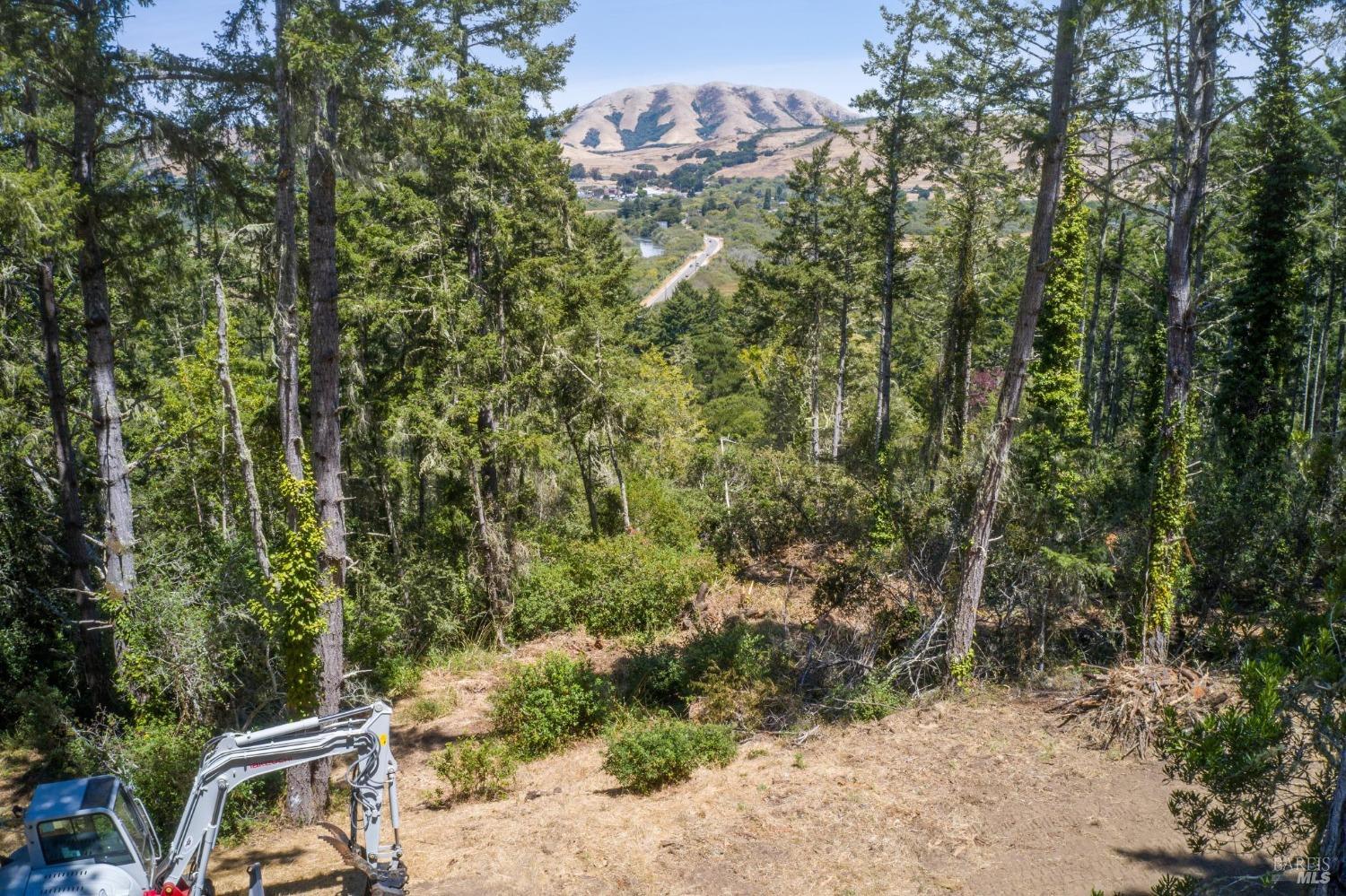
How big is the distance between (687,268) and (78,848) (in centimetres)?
12351

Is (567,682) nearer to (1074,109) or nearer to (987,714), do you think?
(987,714)

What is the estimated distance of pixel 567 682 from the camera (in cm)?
1421

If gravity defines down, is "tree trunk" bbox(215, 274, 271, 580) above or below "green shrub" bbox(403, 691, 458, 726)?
above

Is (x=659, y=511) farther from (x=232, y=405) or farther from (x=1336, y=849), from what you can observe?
(x=1336, y=849)

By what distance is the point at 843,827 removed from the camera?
9.27 metres

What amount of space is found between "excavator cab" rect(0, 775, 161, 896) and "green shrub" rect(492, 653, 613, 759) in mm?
6168

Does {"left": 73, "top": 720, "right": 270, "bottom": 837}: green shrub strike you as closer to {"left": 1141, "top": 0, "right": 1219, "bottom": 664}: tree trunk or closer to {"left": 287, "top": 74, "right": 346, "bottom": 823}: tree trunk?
{"left": 287, "top": 74, "right": 346, "bottom": 823}: tree trunk

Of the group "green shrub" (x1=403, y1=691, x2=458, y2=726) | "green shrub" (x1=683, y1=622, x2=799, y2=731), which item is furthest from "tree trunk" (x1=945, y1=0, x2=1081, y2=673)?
"green shrub" (x1=403, y1=691, x2=458, y2=726)

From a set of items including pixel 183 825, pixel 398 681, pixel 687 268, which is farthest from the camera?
pixel 687 268

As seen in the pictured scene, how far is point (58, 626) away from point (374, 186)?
13.6 m

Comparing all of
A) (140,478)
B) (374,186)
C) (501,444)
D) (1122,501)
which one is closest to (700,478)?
(501,444)

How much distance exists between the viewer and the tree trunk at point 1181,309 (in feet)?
36.8

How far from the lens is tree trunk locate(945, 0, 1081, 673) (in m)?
10.9

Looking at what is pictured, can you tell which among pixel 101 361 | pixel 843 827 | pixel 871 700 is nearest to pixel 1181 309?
pixel 871 700
